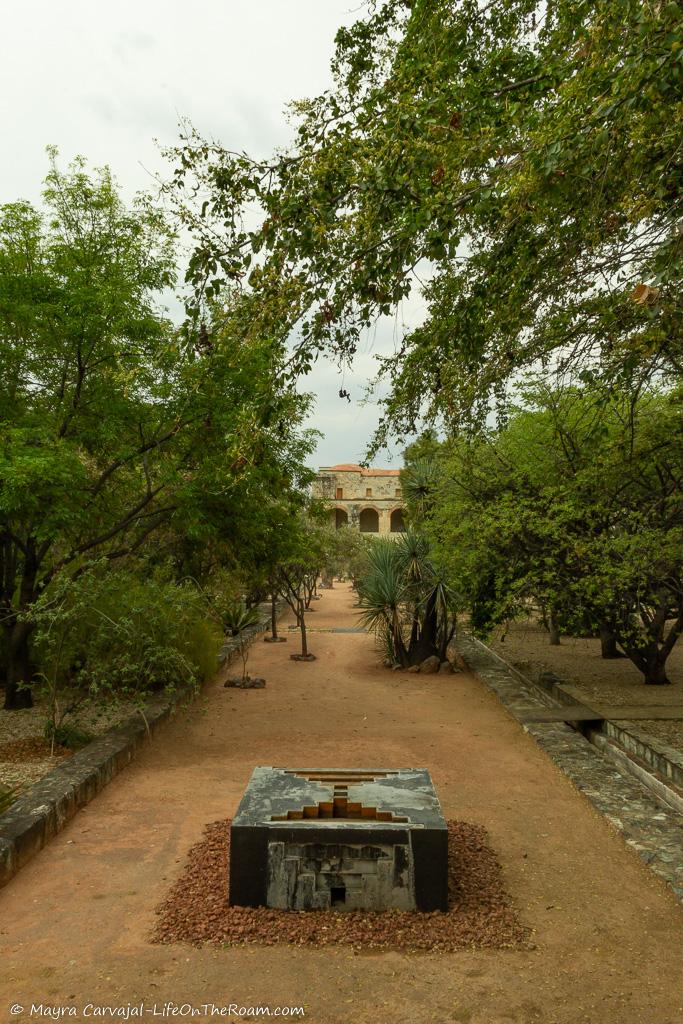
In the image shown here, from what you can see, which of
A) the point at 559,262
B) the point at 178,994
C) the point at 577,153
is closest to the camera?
the point at 178,994

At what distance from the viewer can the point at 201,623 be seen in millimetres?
11203

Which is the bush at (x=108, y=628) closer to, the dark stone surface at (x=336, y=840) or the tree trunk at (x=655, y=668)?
the dark stone surface at (x=336, y=840)

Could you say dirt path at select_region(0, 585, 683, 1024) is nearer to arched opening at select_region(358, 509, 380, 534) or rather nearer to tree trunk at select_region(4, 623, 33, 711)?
tree trunk at select_region(4, 623, 33, 711)

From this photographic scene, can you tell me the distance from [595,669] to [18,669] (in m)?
8.92

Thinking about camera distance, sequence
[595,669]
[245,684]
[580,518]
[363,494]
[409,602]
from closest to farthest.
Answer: [580,518] → [245,684] → [595,669] → [409,602] → [363,494]

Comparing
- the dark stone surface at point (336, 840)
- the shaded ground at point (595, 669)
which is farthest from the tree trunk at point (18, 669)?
the shaded ground at point (595, 669)

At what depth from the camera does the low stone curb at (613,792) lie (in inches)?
188

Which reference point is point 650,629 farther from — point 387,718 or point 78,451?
point 78,451

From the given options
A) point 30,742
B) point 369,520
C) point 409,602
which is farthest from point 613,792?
point 369,520

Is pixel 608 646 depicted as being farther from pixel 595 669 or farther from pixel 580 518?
pixel 580 518

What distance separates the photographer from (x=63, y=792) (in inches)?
224

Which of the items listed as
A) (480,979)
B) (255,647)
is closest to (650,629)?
(480,979)

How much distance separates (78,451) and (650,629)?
7.65m

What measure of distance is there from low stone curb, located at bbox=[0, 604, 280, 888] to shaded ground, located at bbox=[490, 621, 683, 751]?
5.40 meters
